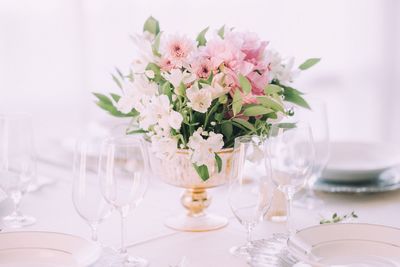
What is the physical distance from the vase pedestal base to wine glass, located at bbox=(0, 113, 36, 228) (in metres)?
0.32

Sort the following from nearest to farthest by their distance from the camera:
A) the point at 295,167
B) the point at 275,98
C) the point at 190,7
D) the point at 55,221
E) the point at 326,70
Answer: the point at 295,167 < the point at 275,98 < the point at 55,221 < the point at 190,7 < the point at 326,70

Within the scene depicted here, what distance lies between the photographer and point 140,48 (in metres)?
1.48

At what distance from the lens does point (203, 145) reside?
1385 millimetres

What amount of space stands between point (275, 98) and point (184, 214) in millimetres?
347

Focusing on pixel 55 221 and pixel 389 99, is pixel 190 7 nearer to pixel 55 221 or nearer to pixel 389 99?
pixel 389 99

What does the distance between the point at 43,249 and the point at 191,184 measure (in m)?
0.36

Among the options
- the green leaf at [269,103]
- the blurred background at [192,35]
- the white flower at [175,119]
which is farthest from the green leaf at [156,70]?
the blurred background at [192,35]

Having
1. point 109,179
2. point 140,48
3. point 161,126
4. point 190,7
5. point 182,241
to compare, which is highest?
point 190,7

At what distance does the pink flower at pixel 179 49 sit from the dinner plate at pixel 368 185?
20.2 inches

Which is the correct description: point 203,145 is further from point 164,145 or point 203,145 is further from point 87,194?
point 87,194

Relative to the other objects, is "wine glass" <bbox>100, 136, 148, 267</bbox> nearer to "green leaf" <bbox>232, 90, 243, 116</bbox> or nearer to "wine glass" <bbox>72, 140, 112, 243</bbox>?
"wine glass" <bbox>72, 140, 112, 243</bbox>

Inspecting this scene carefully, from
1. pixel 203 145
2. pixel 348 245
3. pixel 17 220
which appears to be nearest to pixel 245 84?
pixel 203 145

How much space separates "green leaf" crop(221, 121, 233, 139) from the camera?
4.66 feet

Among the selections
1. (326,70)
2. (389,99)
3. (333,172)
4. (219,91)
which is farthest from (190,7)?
(219,91)
